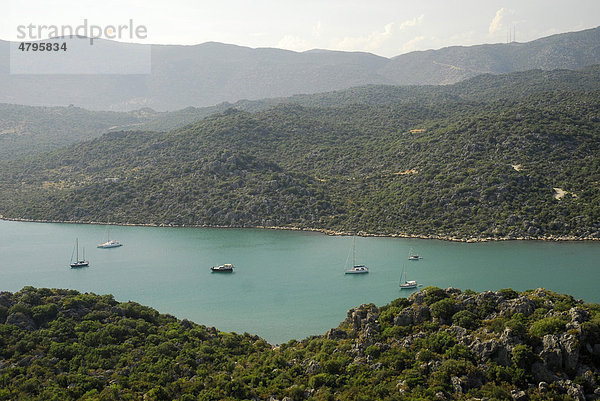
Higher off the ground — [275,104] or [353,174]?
[275,104]

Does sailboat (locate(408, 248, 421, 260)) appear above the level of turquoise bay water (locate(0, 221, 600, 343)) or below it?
above

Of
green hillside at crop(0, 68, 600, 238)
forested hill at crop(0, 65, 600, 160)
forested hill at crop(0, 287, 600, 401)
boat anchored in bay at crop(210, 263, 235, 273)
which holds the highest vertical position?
forested hill at crop(0, 65, 600, 160)

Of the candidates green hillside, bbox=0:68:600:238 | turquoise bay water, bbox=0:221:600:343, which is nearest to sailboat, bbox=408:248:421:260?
turquoise bay water, bbox=0:221:600:343

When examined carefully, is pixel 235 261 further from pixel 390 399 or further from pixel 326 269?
pixel 390 399

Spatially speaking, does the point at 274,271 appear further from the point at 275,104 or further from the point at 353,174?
the point at 275,104

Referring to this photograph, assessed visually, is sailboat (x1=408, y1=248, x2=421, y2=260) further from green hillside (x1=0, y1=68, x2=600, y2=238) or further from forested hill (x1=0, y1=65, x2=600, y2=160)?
forested hill (x1=0, y1=65, x2=600, y2=160)

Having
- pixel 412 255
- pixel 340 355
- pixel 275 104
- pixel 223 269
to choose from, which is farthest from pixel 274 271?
pixel 275 104
